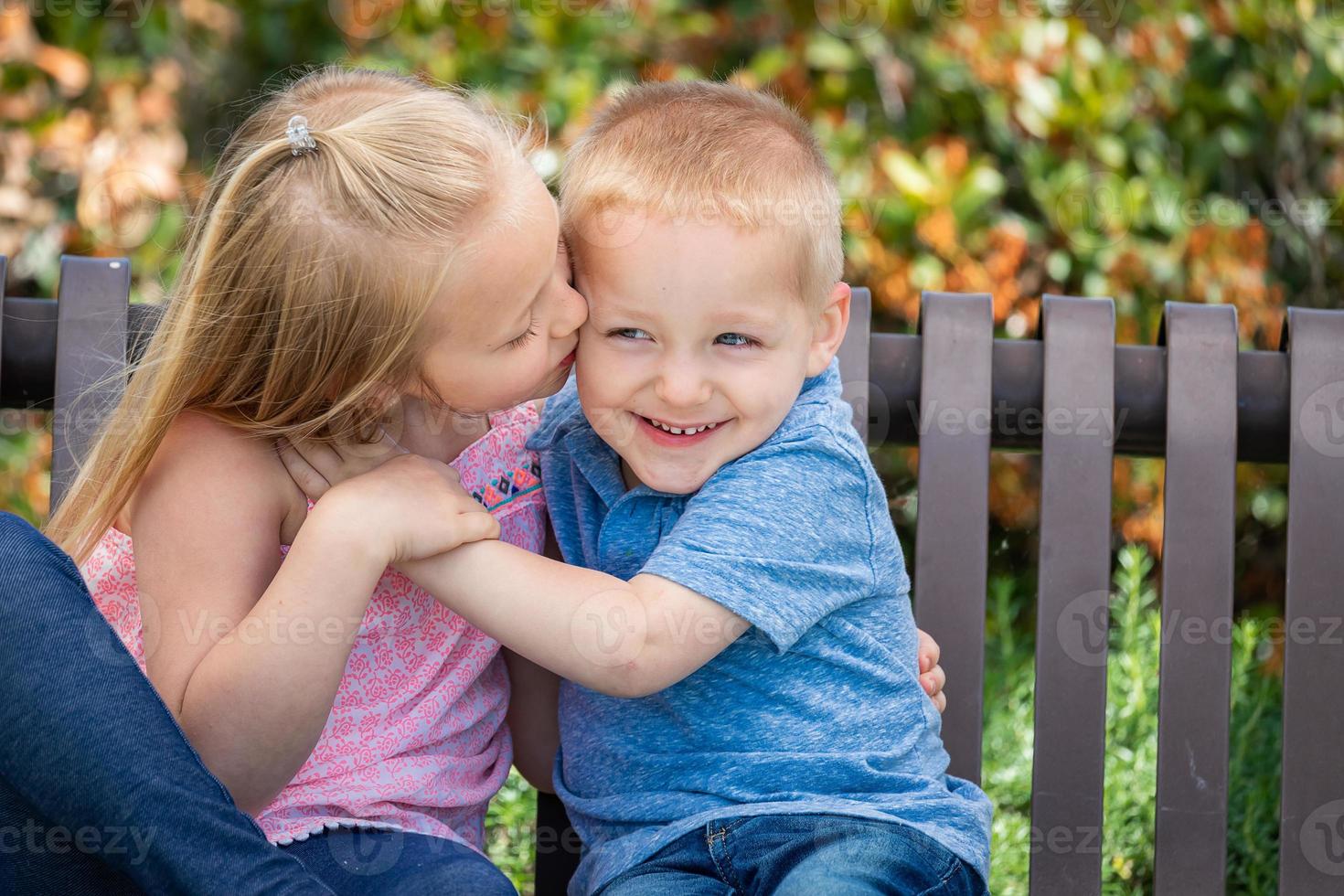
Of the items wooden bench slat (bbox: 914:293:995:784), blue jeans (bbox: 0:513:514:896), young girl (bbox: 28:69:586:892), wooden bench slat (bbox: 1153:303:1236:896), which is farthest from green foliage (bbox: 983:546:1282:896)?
blue jeans (bbox: 0:513:514:896)

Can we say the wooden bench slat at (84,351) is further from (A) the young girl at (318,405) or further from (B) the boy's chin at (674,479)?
(B) the boy's chin at (674,479)

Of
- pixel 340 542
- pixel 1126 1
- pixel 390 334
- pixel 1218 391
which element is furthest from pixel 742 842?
pixel 1126 1

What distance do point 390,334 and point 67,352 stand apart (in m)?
0.74

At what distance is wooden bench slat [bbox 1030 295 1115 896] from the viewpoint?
2.17 m

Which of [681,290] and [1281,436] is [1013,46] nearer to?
[1281,436]

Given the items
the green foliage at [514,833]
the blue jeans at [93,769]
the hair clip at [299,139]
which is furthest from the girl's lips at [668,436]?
the green foliage at [514,833]

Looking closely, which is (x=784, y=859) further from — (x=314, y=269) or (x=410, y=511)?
(x=314, y=269)

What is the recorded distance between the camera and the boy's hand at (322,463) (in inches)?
73.5

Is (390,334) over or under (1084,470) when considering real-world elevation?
over

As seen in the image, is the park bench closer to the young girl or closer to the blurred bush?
the young girl

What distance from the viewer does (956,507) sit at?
87.8 inches

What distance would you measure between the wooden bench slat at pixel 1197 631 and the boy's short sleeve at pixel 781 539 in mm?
556

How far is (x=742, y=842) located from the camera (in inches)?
71.8

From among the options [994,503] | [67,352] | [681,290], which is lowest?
[994,503]
